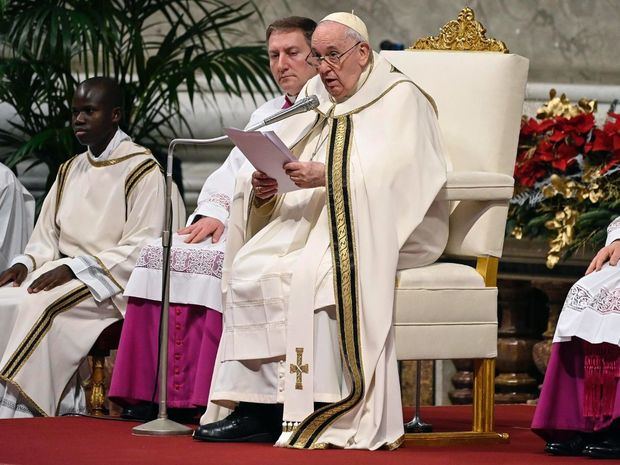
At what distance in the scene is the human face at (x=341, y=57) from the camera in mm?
5828

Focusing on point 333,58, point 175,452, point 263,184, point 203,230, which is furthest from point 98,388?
point 333,58

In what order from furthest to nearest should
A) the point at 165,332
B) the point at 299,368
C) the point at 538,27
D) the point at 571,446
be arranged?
the point at 538,27 < the point at 165,332 < the point at 299,368 < the point at 571,446

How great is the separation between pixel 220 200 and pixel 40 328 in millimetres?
905

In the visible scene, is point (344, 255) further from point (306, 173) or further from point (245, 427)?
point (245, 427)

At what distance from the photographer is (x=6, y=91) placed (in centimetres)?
793

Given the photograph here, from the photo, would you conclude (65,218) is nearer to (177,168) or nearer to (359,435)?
(177,168)

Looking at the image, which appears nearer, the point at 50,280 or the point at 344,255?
the point at 344,255

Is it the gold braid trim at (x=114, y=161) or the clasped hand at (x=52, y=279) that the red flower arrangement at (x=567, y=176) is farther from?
the clasped hand at (x=52, y=279)

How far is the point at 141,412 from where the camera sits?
6500 millimetres

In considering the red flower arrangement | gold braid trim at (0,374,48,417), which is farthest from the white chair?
gold braid trim at (0,374,48,417)

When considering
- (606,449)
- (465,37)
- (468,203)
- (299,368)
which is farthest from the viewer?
(465,37)

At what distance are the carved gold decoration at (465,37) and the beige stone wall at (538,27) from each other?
8.43 feet

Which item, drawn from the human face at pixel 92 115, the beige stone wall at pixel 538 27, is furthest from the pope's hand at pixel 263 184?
the beige stone wall at pixel 538 27

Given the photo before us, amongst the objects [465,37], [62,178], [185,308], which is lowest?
[185,308]
